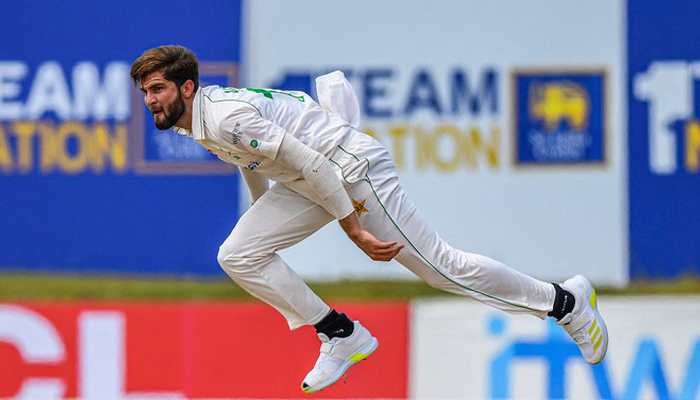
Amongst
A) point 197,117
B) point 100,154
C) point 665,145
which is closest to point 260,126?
point 197,117

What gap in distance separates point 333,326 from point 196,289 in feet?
9.32

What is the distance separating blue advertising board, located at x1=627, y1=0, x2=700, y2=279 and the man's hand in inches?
141

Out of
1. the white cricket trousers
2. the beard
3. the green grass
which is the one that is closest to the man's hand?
the white cricket trousers

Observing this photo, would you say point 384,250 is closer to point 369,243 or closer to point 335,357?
point 369,243

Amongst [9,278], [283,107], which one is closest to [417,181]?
[9,278]

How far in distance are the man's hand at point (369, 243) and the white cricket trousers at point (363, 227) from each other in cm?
15

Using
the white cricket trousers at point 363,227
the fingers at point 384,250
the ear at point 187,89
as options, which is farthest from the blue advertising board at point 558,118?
the ear at point 187,89

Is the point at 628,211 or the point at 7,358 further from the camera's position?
the point at 628,211

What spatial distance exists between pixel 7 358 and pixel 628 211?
3632 mm

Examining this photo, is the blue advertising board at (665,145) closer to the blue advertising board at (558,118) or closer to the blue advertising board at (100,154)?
the blue advertising board at (558,118)

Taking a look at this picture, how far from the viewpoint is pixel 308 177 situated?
4.56 m

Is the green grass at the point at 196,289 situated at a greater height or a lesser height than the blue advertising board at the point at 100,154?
lesser

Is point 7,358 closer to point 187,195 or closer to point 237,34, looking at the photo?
point 187,195

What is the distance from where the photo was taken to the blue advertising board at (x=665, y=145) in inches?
306
